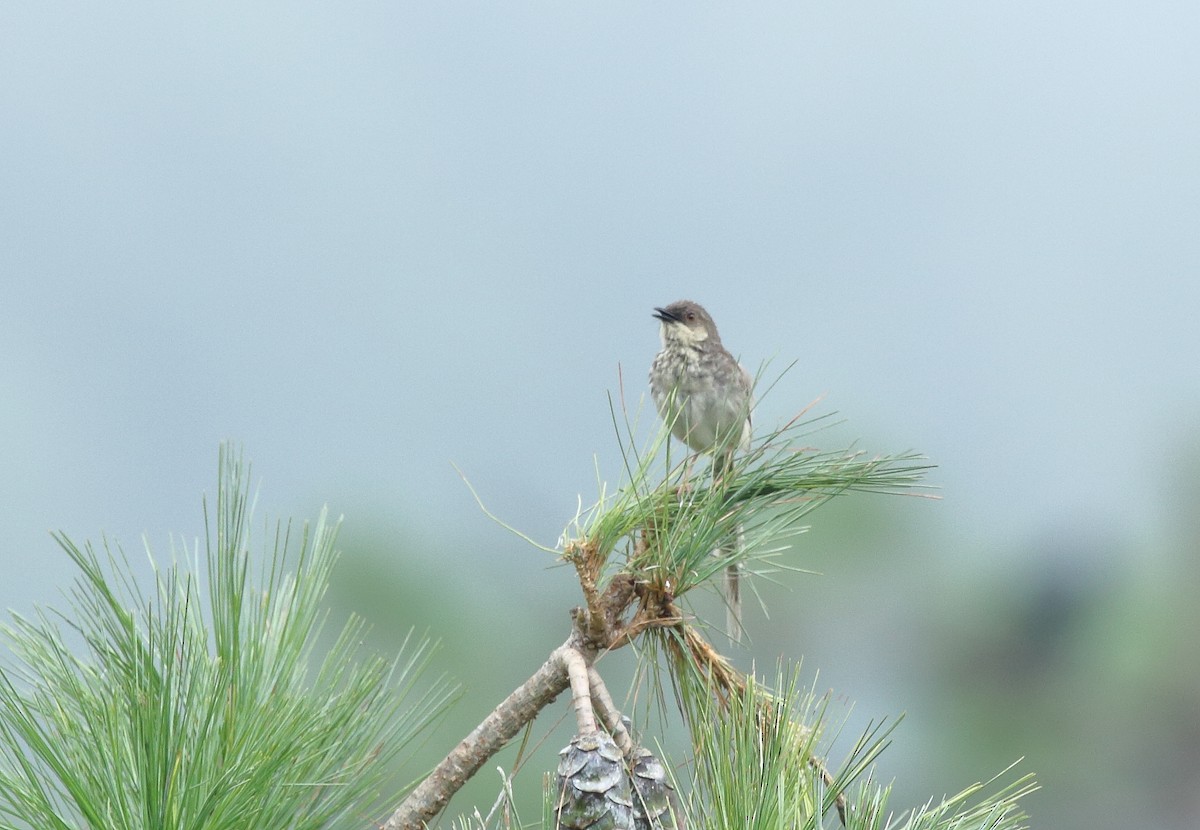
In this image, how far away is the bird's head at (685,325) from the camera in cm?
218

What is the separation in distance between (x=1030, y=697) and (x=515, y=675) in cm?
261

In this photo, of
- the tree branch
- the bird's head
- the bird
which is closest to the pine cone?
the tree branch

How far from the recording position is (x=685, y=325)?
2.21 metres

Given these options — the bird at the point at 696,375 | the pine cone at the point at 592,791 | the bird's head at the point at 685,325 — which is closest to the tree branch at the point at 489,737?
the pine cone at the point at 592,791

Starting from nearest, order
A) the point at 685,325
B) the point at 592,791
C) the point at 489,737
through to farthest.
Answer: the point at 592,791, the point at 489,737, the point at 685,325

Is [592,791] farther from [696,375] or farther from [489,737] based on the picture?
[696,375]

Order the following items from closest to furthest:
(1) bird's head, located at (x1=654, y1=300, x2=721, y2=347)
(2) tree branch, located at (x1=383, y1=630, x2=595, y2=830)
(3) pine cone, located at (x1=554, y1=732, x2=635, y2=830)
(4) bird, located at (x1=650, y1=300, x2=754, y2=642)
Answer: (3) pine cone, located at (x1=554, y1=732, x2=635, y2=830) → (2) tree branch, located at (x1=383, y1=630, x2=595, y2=830) → (4) bird, located at (x1=650, y1=300, x2=754, y2=642) → (1) bird's head, located at (x1=654, y1=300, x2=721, y2=347)

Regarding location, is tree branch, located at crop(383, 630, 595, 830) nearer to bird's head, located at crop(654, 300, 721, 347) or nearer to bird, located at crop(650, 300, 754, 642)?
bird, located at crop(650, 300, 754, 642)

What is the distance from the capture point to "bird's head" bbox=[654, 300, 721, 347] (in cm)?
218

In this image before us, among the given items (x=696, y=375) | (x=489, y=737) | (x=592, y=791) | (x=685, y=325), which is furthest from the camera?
(x=685, y=325)

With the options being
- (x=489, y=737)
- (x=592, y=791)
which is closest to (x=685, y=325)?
(x=489, y=737)

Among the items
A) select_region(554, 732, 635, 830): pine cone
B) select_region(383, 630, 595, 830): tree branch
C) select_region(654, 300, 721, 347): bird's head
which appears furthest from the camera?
select_region(654, 300, 721, 347): bird's head

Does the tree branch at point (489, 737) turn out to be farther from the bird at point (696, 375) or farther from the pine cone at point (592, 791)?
the bird at point (696, 375)

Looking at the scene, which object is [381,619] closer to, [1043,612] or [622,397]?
[622,397]
